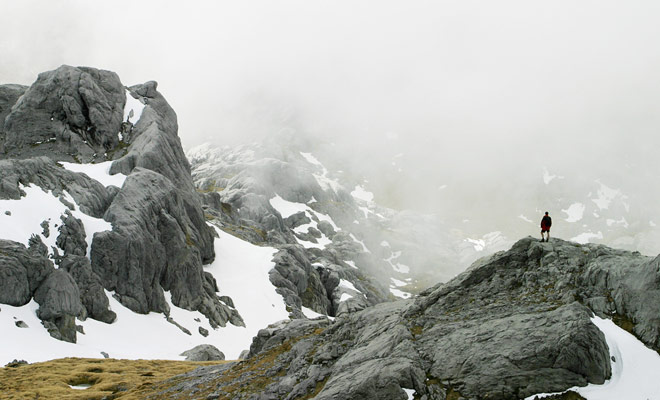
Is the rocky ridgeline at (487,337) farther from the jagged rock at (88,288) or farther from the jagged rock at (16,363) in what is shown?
the jagged rock at (88,288)

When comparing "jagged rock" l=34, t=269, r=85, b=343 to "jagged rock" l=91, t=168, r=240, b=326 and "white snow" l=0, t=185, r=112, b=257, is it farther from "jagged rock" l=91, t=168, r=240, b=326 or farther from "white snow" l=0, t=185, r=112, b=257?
"jagged rock" l=91, t=168, r=240, b=326

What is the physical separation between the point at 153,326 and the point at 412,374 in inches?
2692

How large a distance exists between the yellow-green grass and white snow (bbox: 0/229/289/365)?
24.8ft

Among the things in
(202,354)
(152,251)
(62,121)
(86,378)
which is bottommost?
(86,378)

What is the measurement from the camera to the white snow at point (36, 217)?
67438 mm

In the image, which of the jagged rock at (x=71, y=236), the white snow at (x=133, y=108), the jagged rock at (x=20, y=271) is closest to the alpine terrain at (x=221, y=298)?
the jagged rock at (x=20, y=271)

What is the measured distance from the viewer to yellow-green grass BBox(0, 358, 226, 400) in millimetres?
40438

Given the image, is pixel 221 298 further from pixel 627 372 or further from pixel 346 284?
pixel 627 372

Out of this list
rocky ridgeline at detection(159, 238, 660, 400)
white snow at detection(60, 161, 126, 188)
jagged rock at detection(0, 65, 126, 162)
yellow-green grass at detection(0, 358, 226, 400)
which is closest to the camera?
rocky ridgeline at detection(159, 238, 660, 400)

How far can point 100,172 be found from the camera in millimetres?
99688

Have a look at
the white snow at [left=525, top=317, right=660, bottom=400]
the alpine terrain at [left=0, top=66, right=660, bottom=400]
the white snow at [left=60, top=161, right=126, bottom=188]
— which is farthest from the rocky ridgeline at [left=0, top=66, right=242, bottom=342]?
the white snow at [left=525, top=317, right=660, bottom=400]

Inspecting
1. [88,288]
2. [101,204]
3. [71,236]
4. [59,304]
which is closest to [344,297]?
[101,204]

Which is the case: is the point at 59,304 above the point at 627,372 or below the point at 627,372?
above

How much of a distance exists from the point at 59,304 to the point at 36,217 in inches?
640
